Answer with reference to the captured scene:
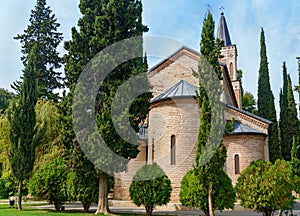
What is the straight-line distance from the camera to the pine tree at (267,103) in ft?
101

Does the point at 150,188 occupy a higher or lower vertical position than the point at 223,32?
lower

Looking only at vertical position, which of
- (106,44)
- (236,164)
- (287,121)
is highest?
(106,44)

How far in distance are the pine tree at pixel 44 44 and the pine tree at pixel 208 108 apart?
21782 millimetres

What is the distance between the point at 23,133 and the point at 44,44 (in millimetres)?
19332

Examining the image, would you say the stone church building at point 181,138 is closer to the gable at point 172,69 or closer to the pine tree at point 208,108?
the pine tree at point 208,108

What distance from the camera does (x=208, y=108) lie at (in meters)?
11.4

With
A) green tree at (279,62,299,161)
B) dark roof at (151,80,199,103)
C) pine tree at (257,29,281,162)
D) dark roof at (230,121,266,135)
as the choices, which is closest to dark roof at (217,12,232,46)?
pine tree at (257,29,281,162)

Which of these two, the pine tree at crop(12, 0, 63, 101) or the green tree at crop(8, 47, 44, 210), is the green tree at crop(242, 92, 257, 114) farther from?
the green tree at crop(8, 47, 44, 210)

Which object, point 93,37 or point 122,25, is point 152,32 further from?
point 93,37

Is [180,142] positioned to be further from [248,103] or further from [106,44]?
[248,103]

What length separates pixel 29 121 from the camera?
600 inches

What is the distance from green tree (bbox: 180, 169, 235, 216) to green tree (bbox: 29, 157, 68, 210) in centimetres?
521

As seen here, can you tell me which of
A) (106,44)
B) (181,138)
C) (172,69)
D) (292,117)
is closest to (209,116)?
(181,138)

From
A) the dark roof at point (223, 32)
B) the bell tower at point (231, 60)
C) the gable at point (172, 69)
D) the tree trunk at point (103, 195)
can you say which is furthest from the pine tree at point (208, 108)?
the dark roof at point (223, 32)
